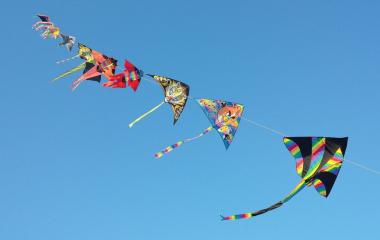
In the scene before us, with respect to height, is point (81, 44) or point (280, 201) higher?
→ point (81, 44)

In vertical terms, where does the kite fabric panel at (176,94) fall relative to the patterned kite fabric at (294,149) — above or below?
above

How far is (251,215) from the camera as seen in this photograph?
10133 mm

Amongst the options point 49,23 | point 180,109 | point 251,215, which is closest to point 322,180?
point 251,215

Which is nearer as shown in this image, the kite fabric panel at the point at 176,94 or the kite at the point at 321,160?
the kite at the point at 321,160

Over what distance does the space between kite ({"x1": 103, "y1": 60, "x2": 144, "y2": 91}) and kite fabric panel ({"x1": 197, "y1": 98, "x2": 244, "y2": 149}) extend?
233cm

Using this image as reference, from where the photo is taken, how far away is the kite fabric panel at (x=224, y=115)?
14.2m

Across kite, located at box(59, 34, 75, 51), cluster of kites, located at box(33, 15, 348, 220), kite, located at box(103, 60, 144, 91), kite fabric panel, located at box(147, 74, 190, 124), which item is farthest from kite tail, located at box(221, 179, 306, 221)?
kite, located at box(59, 34, 75, 51)

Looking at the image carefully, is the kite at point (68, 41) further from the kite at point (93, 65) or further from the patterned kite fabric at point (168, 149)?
the patterned kite fabric at point (168, 149)

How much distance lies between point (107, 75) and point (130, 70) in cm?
98

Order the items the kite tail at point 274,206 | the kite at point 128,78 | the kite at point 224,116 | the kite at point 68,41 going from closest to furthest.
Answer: the kite tail at point 274,206 < the kite at point 224,116 < the kite at point 128,78 < the kite at point 68,41

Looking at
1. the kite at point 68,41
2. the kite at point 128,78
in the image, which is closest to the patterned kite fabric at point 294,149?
the kite at point 128,78

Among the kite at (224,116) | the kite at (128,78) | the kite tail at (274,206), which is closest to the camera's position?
the kite tail at (274,206)

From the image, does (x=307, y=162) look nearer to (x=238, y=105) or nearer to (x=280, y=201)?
(x=280, y=201)

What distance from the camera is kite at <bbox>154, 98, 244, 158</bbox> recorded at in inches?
559
